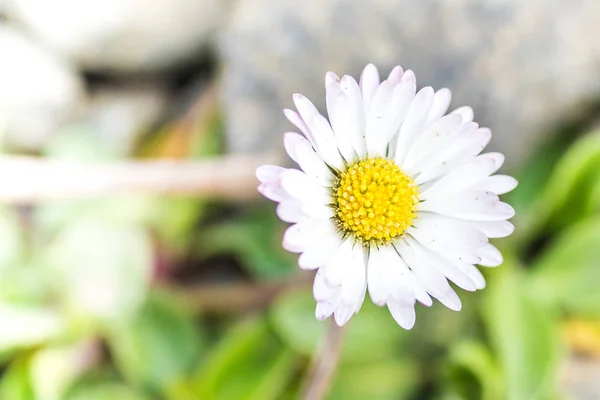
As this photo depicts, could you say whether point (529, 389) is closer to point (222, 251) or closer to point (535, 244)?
point (535, 244)

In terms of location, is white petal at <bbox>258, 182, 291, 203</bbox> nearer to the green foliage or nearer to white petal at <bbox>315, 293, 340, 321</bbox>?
white petal at <bbox>315, 293, 340, 321</bbox>

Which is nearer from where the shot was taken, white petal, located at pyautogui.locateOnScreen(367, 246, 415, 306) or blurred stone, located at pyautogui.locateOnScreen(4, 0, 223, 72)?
white petal, located at pyautogui.locateOnScreen(367, 246, 415, 306)

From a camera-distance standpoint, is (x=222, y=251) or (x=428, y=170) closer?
(x=428, y=170)

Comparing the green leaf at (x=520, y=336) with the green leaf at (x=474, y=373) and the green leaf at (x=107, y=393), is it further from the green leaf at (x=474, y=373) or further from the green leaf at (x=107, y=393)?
the green leaf at (x=107, y=393)

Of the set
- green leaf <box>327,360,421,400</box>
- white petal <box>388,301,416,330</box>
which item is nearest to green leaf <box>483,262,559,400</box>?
green leaf <box>327,360,421,400</box>

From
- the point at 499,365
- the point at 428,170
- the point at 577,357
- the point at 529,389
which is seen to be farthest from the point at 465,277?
the point at 577,357
